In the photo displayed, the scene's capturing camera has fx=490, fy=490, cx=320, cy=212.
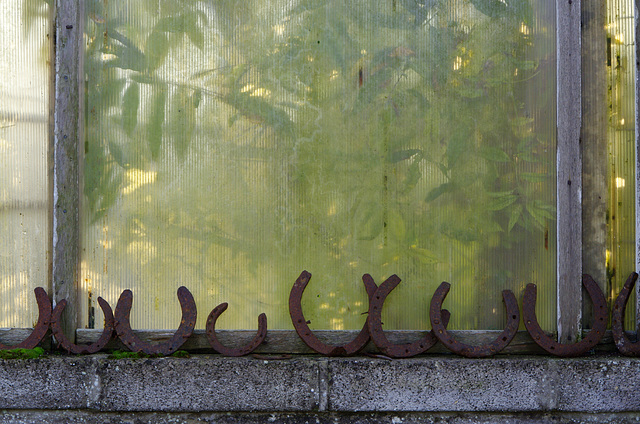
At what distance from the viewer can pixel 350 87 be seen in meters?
2.61

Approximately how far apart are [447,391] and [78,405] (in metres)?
1.82

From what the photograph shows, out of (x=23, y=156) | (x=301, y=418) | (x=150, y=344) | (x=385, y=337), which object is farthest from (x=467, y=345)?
(x=23, y=156)

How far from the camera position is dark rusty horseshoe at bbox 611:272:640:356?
2.49 metres

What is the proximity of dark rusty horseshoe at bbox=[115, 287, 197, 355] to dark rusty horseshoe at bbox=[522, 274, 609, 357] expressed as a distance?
5.66 feet

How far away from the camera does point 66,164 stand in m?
2.56

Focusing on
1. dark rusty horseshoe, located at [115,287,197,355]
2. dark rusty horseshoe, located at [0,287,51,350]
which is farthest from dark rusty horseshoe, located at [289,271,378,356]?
dark rusty horseshoe, located at [0,287,51,350]

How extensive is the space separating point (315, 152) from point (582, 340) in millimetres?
1683

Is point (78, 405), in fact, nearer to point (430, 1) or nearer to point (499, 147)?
point (499, 147)

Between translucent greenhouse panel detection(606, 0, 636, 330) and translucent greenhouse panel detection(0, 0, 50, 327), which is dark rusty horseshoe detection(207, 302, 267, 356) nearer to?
translucent greenhouse panel detection(0, 0, 50, 327)

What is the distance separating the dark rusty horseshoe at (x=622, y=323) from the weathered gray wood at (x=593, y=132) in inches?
5.0

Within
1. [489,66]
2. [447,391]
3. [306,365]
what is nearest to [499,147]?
[489,66]

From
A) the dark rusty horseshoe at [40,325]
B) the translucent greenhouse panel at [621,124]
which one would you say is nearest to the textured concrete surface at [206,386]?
the dark rusty horseshoe at [40,325]

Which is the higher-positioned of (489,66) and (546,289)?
(489,66)

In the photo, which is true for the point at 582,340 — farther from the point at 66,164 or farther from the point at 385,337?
the point at 66,164
